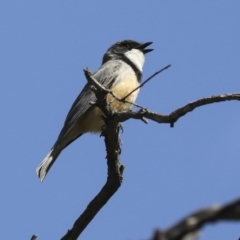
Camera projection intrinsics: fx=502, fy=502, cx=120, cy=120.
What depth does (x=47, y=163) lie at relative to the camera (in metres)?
7.70

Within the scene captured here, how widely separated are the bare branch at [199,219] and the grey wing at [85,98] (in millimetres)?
6998

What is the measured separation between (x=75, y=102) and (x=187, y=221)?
7.75 m

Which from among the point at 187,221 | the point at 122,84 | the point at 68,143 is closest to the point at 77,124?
the point at 68,143

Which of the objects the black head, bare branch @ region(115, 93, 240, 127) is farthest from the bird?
bare branch @ region(115, 93, 240, 127)

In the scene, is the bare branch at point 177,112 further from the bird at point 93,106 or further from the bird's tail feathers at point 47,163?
the bird's tail feathers at point 47,163

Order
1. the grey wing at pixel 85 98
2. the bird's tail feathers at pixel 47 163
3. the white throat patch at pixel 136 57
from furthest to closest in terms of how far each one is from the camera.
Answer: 1. the white throat patch at pixel 136 57
2. the grey wing at pixel 85 98
3. the bird's tail feathers at pixel 47 163

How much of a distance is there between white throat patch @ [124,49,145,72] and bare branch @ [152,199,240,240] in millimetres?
8300

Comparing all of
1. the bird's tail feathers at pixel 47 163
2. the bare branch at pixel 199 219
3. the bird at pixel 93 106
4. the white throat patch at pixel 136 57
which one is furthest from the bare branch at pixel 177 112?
the white throat patch at pixel 136 57

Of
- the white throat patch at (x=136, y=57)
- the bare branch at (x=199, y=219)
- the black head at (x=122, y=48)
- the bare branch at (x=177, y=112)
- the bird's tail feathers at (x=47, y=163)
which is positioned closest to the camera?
the bare branch at (x=199, y=219)

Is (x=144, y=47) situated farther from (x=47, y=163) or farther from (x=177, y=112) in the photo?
(x=177, y=112)

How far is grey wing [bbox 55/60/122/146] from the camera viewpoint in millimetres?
7746

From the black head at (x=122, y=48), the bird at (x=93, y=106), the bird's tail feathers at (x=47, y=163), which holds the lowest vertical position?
the bird's tail feathers at (x=47, y=163)

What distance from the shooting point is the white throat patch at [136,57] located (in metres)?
8.95

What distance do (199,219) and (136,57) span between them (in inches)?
349
